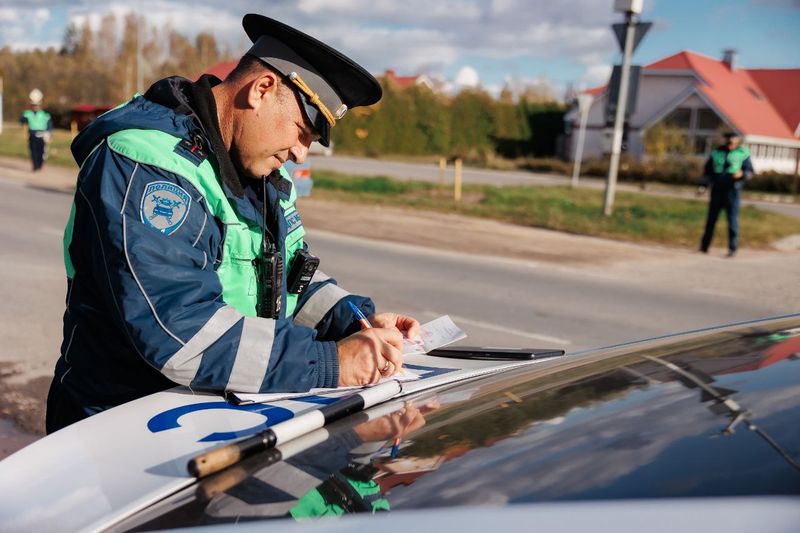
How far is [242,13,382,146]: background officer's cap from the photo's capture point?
81.2 inches

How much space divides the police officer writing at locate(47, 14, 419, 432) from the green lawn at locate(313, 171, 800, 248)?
12.5 metres

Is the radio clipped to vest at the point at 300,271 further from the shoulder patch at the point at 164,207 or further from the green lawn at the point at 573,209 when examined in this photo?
the green lawn at the point at 573,209

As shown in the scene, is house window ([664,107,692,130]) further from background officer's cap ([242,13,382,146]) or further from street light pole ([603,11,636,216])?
background officer's cap ([242,13,382,146])

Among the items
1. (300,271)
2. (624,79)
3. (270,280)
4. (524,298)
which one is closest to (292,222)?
(300,271)

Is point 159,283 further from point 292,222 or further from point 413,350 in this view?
point 413,350

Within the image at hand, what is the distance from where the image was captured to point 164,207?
1857mm

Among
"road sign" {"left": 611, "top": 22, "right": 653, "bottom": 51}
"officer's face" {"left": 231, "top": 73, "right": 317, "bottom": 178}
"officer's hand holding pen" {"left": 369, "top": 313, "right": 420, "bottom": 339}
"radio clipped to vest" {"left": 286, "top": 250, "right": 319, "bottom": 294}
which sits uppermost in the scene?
"road sign" {"left": 611, "top": 22, "right": 653, "bottom": 51}

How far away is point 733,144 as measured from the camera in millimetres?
13070

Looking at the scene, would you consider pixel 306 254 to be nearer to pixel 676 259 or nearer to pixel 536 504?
pixel 536 504

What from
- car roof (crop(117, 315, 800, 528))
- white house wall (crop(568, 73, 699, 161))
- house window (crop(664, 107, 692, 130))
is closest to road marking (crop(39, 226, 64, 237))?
car roof (crop(117, 315, 800, 528))

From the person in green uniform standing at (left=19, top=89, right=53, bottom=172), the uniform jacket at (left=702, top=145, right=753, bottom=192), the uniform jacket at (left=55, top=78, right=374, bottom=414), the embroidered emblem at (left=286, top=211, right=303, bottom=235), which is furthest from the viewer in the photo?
the person in green uniform standing at (left=19, top=89, right=53, bottom=172)

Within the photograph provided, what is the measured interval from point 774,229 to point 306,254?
15903mm

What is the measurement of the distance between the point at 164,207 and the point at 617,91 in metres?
13.6

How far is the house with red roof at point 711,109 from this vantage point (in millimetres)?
38688
